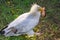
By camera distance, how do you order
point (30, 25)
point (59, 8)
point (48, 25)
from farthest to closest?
point (59, 8) → point (48, 25) → point (30, 25)

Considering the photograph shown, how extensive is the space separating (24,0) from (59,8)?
86 cm

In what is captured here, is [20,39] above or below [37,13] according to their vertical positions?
below

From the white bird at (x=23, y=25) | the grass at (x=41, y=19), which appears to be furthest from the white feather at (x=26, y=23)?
the grass at (x=41, y=19)

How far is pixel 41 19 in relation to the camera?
6.48 m

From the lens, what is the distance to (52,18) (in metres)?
6.54

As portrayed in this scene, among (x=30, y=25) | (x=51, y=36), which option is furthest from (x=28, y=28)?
(x=51, y=36)

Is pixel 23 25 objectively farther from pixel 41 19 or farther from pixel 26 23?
pixel 41 19

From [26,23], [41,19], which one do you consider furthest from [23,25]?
[41,19]

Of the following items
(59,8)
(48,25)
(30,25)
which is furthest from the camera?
(59,8)

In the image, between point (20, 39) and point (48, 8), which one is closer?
point (20, 39)

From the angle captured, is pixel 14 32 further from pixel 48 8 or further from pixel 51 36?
pixel 48 8

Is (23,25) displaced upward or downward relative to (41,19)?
upward

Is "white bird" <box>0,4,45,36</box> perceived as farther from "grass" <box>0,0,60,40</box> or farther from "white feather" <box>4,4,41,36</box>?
"grass" <box>0,0,60,40</box>

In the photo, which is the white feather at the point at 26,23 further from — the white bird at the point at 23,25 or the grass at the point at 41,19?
the grass at the point at 41,19
